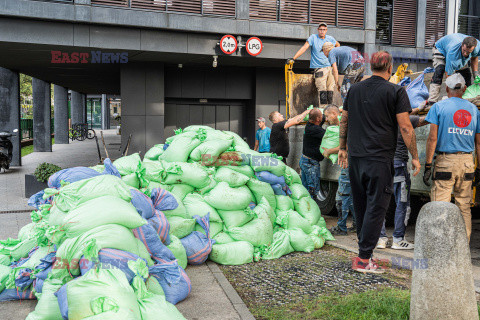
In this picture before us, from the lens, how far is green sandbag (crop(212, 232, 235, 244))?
205 inches

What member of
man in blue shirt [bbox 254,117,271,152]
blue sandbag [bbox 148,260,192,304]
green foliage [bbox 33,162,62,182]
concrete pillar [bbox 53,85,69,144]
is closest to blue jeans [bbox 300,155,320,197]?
man in blue shirt [bbox 254,117,271,152]

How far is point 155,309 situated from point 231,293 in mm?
1167

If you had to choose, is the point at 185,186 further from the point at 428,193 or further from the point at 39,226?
the point at 428,193

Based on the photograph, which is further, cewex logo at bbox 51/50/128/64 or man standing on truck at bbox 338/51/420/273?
cewex logo at bbox 51/50/128/64

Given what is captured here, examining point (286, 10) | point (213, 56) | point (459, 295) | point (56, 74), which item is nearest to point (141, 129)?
point (213, 56)

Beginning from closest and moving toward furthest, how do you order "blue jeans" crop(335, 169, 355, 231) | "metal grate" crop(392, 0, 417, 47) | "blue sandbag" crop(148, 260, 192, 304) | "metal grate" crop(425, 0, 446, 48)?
"blue sandbag" crop(148, 260, 192, 304), "blue jeans" crop(335, 169, 355, 231), "metal grate" crop(392, 0, 417, 47), "metal grate" crop(425, 0, 446, 48)

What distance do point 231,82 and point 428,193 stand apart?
1088 cm

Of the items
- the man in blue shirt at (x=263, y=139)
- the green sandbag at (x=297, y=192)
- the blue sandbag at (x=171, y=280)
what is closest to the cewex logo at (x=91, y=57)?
the man in blue shirt at (x=263, y=139)

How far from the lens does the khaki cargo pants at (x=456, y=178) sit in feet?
15.9

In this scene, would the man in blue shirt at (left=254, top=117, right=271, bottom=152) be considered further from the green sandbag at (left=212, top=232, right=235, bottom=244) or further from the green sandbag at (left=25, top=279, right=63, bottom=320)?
the green sandbag at (left=25, top=279, right=63, bottom=320)

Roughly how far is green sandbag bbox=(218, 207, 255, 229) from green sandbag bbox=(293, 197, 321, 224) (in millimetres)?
957

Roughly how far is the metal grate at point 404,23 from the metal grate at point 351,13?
77.9 inches

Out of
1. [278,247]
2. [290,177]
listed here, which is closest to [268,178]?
[290,177]

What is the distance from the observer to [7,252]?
4.49m
